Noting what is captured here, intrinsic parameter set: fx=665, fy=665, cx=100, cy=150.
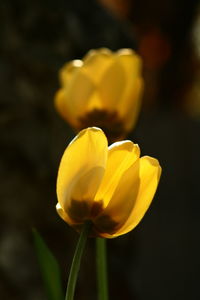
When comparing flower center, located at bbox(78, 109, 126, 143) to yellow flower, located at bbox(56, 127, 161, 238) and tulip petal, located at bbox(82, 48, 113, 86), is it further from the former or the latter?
yellow flower, located at bbox(56, 127, 161, 238)

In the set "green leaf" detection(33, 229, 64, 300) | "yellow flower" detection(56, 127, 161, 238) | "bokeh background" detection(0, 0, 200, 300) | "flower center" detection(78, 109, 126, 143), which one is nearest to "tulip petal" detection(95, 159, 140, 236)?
"yellow flower" detection(56, 127, 161, 238)

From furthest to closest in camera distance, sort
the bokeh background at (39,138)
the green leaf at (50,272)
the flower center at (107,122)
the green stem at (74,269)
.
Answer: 1. the bokeh background at (39,138)
2. the flower center at (107,122)
3. the green leaf at (50,272)
4. the green stem at (74,269)

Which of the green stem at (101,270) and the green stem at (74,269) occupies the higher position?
the green stem at (101,270)

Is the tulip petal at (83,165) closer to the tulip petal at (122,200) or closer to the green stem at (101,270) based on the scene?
the tulip petal at (122,200)

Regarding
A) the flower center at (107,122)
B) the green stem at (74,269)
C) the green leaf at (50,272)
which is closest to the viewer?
the green stem at (74,269)

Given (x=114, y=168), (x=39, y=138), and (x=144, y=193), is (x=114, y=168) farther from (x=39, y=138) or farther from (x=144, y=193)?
(x=39, y=138)

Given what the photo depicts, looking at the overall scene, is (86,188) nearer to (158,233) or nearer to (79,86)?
(79,86)

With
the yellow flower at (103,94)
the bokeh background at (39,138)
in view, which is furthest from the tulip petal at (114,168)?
the bokeh background at (39,138)

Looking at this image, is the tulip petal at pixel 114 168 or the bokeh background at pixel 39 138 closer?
the tulip petal at pixel 114 168
